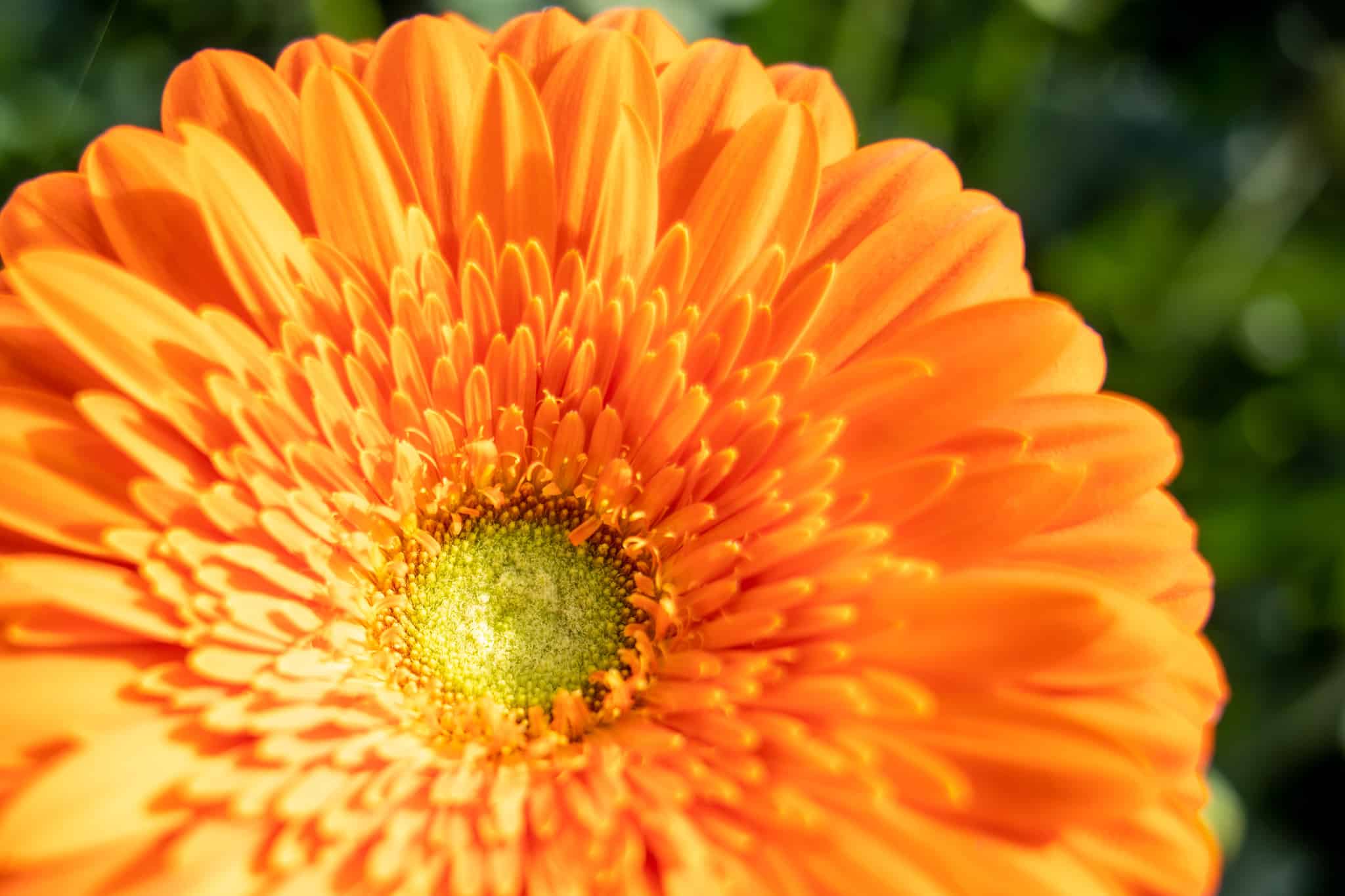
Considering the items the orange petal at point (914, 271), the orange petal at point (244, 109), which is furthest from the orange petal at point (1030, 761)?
the orange petal at point (244, 109)

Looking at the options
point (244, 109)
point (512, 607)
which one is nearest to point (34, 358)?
point (244, 109)

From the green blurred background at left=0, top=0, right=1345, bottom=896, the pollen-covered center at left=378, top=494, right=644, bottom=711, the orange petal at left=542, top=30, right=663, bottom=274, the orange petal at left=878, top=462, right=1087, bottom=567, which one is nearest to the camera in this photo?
the orange petal at left=878, top=462, right=1087, bottom=567

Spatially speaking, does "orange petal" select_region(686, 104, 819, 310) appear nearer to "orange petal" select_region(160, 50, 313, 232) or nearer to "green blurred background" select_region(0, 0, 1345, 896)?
"orange petal" select_region(160, 50, 313, 232)

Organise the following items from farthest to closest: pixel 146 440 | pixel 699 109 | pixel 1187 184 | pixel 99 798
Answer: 1. pixel 1187 184
2. pixel 699 109
3. pixel 146 440
4. pixel 99 798

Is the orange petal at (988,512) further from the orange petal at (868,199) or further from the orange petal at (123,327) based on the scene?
the orange petal at (123,327)

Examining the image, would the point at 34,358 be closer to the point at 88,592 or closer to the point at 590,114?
the point at 88,592

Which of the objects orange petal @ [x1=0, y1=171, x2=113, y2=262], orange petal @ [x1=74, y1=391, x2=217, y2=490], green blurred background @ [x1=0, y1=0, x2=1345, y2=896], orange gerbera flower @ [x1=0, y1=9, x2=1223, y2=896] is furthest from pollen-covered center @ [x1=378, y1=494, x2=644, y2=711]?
green blurred background @ [x1=0, y1=0, x2=1345, y2=896]

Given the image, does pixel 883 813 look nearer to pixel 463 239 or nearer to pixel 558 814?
pixel 558 814
